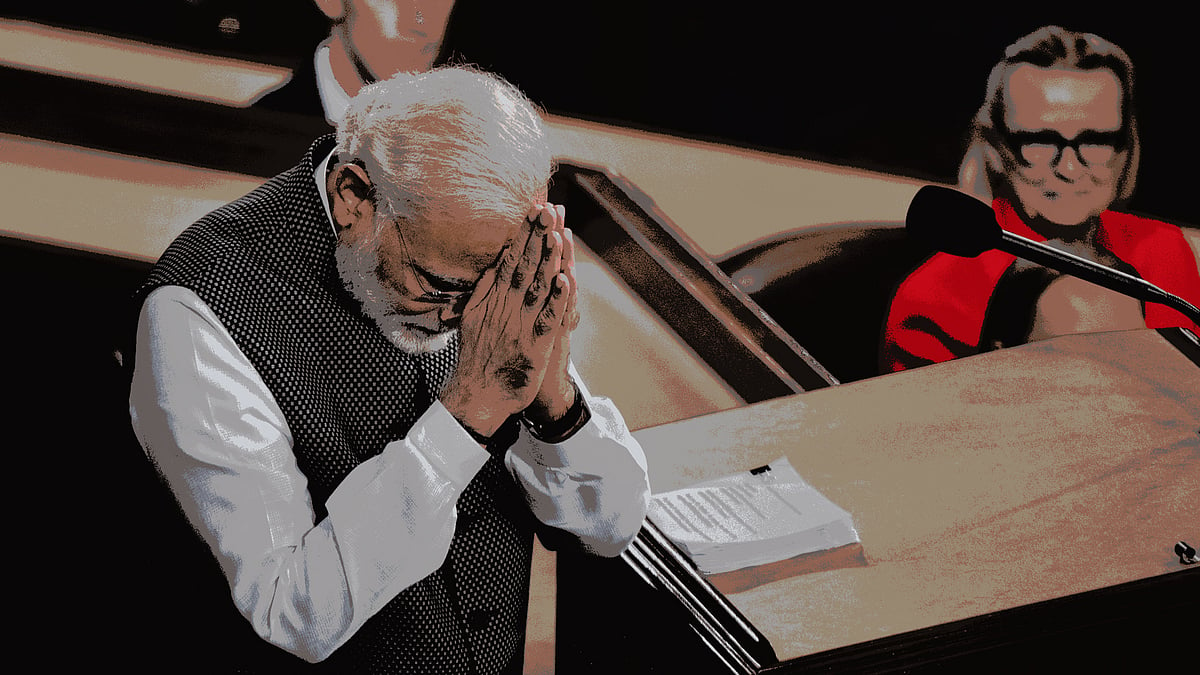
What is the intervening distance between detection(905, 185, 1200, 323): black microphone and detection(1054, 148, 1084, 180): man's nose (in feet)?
4.46

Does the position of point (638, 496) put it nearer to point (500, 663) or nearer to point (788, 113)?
point (500, 663)

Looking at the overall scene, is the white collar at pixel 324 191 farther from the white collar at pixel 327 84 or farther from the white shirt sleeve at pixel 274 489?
the white collar at pixel 327 84

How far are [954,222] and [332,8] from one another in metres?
1.63

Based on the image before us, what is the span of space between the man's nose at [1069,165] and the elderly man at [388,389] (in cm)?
167

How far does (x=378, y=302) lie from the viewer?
4.66 feet

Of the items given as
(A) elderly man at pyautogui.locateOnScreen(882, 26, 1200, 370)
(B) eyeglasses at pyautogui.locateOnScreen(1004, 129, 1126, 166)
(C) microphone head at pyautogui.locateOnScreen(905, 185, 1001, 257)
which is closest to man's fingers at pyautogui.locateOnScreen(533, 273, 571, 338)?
(C) microphone head at pyautogui.locateOnScreen(905, 185, 1001, 257)

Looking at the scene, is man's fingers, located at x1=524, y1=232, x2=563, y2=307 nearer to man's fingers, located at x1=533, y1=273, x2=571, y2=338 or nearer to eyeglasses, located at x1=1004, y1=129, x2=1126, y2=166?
man's fingers, located at x1=533, y1=273, x2=571, y2=338

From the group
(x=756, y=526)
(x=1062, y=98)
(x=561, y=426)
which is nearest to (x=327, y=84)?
(x=561, y=426)

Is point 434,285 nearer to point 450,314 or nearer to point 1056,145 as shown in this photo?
point 450,314

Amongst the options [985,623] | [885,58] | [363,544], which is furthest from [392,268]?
[885,58]

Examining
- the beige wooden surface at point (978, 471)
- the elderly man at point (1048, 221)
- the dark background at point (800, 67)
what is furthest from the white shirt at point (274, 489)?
the elderly man at point (1048, 221)

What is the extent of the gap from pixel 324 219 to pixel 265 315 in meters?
0.15

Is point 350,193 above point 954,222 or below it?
below

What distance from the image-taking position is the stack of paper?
145 cm
